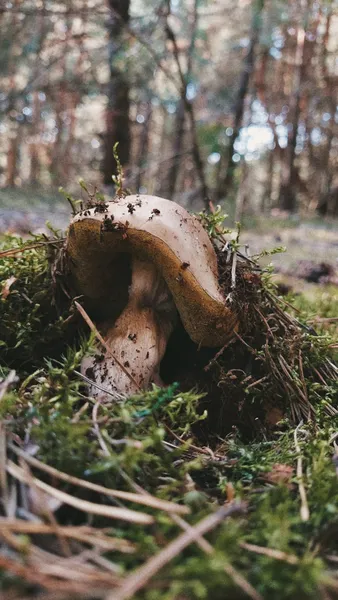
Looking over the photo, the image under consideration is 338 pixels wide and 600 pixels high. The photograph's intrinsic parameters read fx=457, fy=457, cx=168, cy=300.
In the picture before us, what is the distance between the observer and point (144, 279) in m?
1.44

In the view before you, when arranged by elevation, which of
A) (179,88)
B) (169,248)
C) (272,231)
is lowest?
(272,231)

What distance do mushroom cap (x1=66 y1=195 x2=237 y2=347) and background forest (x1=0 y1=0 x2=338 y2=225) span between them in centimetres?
144

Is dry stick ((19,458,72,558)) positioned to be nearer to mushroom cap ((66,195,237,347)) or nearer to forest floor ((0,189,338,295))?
mushroom cap ((66,195,237,347))

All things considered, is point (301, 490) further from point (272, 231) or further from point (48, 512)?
point (272, 231)

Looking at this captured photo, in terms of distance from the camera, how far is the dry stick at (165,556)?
58cm

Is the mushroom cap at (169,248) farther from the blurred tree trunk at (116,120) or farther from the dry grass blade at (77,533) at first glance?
the blurred tree trunk at (116,120)

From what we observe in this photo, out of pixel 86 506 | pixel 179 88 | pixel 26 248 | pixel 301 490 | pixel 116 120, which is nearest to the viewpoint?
pixel 86 506

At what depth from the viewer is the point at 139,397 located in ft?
3.51

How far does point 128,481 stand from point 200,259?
674 millimetres

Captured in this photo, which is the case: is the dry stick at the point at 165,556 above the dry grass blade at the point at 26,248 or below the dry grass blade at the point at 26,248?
below

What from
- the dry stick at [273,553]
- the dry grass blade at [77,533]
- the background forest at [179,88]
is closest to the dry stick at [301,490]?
the dry stick at [273,553]

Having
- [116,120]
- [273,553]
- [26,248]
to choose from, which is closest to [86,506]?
[273,553]

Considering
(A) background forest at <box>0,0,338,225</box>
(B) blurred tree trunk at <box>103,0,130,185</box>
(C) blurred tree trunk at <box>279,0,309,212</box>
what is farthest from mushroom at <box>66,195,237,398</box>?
(C) blurred tree trunk at <box>279,0,309,212</box>

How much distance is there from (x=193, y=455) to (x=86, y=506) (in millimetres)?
416
